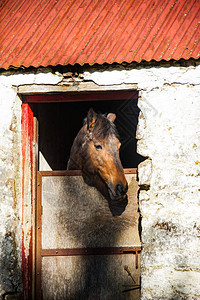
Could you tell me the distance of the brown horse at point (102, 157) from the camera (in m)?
4.43

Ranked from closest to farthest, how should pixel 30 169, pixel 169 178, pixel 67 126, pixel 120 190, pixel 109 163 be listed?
pixel 169 178 < pixel 120 190 < pixel 109 163 < pixel 30 169 < pixel 67 126

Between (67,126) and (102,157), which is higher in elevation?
(67,126)

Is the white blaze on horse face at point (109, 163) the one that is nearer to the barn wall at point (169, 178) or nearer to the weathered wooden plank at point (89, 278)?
Answer: the barn wall at point (169, 178)

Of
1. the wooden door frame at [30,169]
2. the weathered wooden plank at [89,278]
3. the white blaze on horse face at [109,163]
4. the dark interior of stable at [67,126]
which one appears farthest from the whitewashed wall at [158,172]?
the dark interior of stable at [67,126]

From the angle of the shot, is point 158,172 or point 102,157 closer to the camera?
point 158,172

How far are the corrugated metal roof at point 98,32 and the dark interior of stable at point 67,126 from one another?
2.60ft

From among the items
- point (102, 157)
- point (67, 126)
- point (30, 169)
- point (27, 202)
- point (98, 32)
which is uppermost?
point (98, 32)

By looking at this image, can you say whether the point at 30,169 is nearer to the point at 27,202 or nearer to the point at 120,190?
the point at 27,202

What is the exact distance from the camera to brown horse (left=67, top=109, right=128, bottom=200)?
443 centimetres

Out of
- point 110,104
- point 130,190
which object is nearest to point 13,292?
point 130,190

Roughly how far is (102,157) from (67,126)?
9.03 ft

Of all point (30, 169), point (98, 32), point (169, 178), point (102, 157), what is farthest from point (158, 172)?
point (98, 32)

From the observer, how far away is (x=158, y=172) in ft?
14.0

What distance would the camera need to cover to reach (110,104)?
26.3ft
